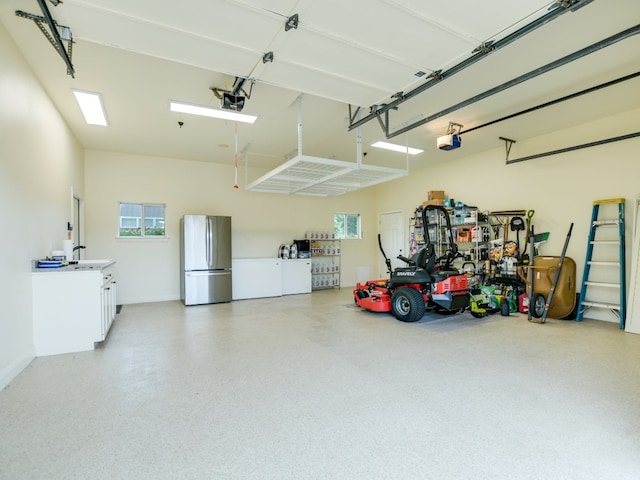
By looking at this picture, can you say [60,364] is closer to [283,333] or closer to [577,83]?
[283,333]

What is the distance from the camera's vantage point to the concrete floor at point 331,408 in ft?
6.16

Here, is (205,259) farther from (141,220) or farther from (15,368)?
(15,368)

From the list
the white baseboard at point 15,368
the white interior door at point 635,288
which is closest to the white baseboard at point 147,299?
the white baseboard at point 15,368

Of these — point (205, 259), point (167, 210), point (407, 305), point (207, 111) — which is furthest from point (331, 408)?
point (167, 210)

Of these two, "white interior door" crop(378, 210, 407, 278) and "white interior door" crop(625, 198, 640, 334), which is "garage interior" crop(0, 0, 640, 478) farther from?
"white interior door" crop(378, 210, 407, 278)

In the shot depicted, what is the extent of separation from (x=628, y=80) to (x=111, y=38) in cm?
556

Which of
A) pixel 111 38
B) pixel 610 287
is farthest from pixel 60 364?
pixel 610 287

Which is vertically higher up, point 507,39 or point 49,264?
point 507,39

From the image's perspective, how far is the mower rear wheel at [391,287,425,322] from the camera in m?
5.08

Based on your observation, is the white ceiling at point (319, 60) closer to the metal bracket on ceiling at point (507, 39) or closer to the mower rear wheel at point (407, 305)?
the metal bracket on ceiling at point (507, 39)

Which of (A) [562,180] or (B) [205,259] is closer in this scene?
(A) [562,180]

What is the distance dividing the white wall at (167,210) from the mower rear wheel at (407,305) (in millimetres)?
4207

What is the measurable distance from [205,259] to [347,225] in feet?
15.0

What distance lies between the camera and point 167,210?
291 inches
